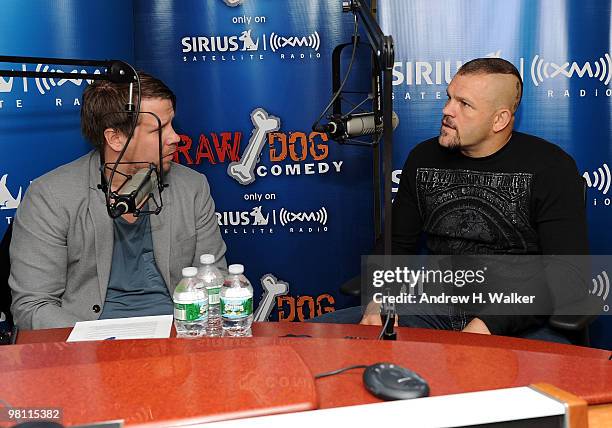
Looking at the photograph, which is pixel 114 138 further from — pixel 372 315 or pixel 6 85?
pixel 372 315

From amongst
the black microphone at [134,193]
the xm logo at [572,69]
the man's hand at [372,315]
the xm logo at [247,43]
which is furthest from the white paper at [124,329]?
the xm logo at [572,69]

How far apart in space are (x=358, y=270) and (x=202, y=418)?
2.39 meters

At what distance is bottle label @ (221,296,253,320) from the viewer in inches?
61.3

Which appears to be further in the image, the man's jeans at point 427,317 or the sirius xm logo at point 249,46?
the sirius xm logo at point 249,46

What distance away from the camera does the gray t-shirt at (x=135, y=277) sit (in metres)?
2.12

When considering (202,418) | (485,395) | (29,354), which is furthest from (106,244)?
(485,395)

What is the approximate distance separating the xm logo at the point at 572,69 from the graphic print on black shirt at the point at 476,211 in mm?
712

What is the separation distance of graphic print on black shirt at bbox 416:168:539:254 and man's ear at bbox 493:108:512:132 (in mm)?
170

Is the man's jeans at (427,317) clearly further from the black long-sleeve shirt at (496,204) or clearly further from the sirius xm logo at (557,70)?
the sirius xm logo at (557,70)

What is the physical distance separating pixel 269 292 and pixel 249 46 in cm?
116

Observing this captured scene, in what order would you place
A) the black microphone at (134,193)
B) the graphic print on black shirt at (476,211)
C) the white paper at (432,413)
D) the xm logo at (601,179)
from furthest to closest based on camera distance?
the xm logo at (601,179)
the graphic print on black shirt at (476,211)
the black microphone at (134,193)
the white paper at (432,413)

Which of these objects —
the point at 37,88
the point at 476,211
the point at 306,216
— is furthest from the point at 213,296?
the point at 306,216

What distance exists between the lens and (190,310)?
155 centimetres

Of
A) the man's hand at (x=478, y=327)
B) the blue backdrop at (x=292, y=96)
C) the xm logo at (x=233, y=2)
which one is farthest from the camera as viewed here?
the xm logo at (x=233, y=2)
